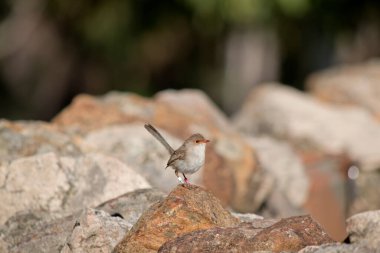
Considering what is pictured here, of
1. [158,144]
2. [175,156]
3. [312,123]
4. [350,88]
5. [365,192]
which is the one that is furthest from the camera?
[350,88]

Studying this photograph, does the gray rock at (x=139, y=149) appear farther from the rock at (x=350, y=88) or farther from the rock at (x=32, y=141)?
the rock at (x=350, y=88)

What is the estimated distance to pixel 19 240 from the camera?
8.17m

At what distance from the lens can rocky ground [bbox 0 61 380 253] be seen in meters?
7.16

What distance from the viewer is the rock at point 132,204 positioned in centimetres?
812

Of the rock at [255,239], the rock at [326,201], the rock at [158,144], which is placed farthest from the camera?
the rock at [326,201]

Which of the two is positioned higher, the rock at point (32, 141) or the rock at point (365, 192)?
the rock at point (365, 192)

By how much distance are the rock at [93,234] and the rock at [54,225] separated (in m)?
0.09

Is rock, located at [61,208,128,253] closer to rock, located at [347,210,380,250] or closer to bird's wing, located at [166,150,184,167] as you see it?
bird's wing, located at [166,150,184,167]

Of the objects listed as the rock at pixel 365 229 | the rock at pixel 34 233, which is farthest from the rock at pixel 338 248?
the rock at pixel 34 233

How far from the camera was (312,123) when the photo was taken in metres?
14.3

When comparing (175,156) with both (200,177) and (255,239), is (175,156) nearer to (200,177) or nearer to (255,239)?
(255,239)

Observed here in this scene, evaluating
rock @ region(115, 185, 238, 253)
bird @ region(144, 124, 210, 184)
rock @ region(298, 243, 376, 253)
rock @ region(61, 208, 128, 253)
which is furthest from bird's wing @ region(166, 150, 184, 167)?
rock @ region(298, 243, 376, 253)

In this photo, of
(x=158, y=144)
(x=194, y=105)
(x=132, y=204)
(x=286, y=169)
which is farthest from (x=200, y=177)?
(x=194, y=105)

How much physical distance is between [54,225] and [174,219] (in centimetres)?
125
